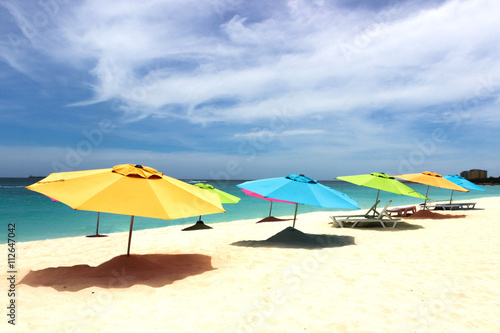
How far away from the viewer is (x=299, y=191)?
6441 millimetres

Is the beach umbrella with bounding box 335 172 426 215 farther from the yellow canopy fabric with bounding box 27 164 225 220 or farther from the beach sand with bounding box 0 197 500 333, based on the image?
the yellow canopy fabric with bounding box 27 164 225 220

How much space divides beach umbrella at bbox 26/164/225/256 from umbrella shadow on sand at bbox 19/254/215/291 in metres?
1.03

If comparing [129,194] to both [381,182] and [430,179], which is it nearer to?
[381,182]

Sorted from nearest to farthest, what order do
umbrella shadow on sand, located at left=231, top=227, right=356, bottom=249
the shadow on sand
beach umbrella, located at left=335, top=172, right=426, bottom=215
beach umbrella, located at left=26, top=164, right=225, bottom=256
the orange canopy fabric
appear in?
beach umbrella, located at left=26, top=164, right=225, bottom=256 → umbrella shadow on sand, located at left=231, top=227, right=356, bottom=249 → beach umbrella, located at left=335, top=172, right=426, bottom=215 → the shadow on sand → the orange canopy fabric

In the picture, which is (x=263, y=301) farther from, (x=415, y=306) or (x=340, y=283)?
(x=415, y=306)

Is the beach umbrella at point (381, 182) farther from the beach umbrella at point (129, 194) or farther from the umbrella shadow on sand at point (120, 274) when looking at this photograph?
the beach umbrella at point (129, 194)

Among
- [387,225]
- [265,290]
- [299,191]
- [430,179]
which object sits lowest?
[265,290]

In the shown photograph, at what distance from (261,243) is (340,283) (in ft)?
9.45

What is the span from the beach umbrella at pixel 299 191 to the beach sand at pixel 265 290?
3.33 ft

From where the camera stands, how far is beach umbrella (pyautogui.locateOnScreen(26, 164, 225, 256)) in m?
3.60

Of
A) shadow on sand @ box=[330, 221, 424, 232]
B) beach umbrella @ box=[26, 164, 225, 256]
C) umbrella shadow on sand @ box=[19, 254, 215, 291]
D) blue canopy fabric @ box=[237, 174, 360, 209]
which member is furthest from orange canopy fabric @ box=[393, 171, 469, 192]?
beach umbrella @ box=[26, 164, 225, 256]

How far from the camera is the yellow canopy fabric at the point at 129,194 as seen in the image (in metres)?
3.60

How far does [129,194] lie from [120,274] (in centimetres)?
134

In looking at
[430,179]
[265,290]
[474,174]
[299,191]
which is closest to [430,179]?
[430,179]
